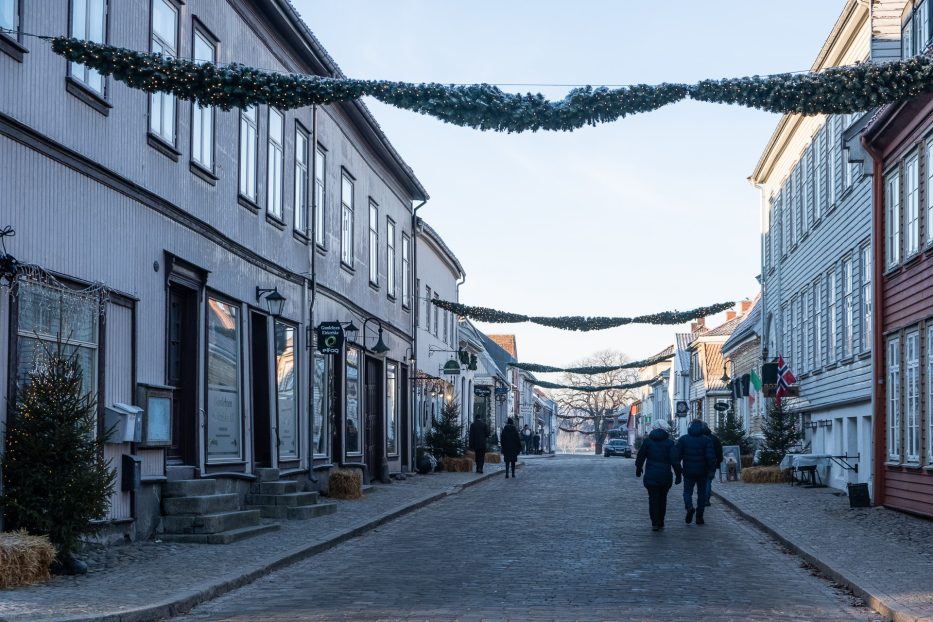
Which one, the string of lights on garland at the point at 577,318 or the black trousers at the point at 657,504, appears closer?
the black trousers at the point at 657,504

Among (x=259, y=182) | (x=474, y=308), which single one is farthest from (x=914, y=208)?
(x=474, y=308)

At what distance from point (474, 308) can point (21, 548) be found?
2584cm

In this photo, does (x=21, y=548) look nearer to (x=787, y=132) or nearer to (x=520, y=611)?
(x=520, y=611)

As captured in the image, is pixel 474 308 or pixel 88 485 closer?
pixel 88 485

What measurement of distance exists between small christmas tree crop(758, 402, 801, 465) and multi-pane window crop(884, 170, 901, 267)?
10.0 meters

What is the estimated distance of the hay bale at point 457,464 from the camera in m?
36.2

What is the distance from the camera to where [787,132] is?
110 ft

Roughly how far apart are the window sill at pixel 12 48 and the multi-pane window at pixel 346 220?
545 inches

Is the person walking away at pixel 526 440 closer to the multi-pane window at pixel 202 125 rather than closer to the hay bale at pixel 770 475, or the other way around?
the hay bale at pixel 770 475

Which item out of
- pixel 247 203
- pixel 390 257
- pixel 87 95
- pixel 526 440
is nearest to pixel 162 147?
pixel 87 95

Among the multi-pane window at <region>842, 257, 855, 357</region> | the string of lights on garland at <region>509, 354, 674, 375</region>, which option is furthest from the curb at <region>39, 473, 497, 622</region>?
the string of lights on garland at <region>509, 354, 674, 375</region>

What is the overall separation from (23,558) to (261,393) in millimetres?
9866

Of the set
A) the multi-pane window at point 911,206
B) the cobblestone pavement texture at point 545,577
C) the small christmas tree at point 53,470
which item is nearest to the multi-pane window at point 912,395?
the multi-pane window at point 911,206

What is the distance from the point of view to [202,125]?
17.0 meters
